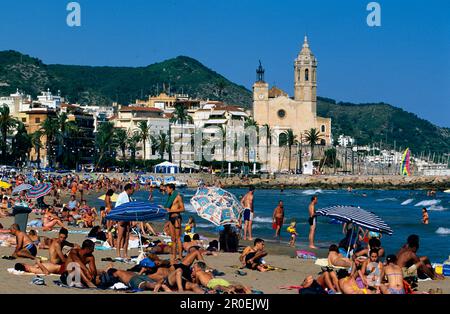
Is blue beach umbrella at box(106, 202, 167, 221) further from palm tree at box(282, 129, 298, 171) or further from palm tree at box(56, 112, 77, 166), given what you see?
palm tree at box(282, 129, 298, 171)

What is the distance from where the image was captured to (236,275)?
55.6 ft

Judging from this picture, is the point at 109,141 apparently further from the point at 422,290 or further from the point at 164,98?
the point at 422,290

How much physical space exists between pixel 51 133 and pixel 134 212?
7668cm

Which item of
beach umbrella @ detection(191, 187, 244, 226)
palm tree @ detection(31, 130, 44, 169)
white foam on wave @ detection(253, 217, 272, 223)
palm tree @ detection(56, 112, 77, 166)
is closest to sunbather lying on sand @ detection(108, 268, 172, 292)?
beach umbrella @ detection(191, 187, 244, 226)

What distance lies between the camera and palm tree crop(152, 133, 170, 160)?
108375 millimetres

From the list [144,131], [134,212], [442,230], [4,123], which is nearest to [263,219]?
[442,230]

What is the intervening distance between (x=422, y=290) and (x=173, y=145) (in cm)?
9660

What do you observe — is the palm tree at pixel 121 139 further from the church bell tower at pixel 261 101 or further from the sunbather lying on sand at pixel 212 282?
the sunbather lying on sand at pixel 212 282

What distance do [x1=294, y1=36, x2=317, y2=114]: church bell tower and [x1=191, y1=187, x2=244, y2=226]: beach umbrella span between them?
104 metres

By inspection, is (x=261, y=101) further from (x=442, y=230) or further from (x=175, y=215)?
(x=175, y=215)

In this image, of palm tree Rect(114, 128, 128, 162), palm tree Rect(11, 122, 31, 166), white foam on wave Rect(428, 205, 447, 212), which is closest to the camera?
white foam on wave Rect(428, 205, 447, 212)

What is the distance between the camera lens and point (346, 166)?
127250mm

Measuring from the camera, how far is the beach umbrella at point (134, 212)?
58.6 ft
